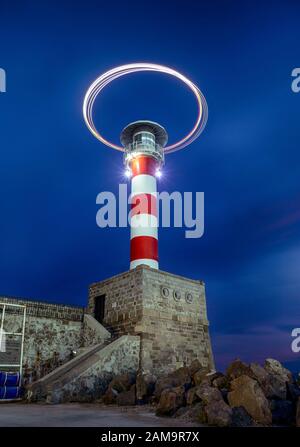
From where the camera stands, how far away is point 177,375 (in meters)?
11.3

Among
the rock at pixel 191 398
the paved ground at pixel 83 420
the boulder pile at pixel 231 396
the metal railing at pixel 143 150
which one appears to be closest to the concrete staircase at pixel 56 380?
the boulder pile at pixel 231 396

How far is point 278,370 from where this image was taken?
9.86 m

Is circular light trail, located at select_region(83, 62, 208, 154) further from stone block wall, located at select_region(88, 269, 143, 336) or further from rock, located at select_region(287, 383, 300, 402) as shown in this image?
rock, located at select_region(287, 383, 300, 402)

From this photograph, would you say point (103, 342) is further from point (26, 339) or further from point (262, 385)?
point (262, 385)

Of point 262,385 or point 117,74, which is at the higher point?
point 117,74

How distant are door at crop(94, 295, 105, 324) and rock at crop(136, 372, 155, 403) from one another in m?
8.42

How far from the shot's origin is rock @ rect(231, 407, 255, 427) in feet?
22.8

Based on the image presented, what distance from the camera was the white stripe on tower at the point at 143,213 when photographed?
20438mm

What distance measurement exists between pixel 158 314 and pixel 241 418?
34.4 ft

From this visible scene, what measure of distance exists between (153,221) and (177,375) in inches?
445

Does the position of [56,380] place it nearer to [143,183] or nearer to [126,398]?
[126,398]


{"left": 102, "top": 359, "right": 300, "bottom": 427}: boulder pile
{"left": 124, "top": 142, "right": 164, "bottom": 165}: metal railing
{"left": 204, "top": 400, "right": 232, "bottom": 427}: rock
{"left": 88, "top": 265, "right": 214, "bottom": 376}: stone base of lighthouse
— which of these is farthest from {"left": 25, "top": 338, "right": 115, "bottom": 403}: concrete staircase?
{"left": 124, "top": 142, "right": 164, "bottom": 165}: metal railing
